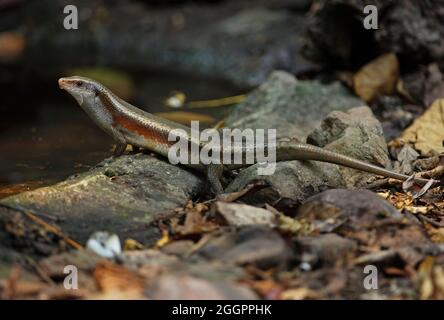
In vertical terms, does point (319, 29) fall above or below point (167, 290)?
above

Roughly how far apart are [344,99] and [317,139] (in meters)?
2.98

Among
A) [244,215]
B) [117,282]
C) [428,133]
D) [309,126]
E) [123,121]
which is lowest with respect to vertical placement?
[117,282]

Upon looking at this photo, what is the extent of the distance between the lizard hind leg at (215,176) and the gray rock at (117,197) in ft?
0.41

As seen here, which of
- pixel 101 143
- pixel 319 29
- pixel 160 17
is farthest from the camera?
pixel 160 17

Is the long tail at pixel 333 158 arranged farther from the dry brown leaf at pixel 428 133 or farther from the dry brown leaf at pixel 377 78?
the dry brown leaf at pixel 377 78

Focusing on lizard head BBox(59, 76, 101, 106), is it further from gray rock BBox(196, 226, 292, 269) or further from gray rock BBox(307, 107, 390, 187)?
gray rock BBox(196, 226, 292, 269)

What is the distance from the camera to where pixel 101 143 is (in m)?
8.11

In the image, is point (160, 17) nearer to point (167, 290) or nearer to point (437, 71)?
point (437, 71)

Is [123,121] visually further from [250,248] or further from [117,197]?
[250,248]

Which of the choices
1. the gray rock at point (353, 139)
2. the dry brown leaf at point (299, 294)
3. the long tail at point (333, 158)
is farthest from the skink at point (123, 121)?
the dry brown leaf at point (299, 294)

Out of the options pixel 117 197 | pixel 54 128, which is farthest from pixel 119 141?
pixel 54 128

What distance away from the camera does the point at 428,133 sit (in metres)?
6.95

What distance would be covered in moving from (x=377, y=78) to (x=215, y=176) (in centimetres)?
454

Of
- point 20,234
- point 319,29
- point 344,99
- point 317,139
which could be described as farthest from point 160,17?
point 20,234
